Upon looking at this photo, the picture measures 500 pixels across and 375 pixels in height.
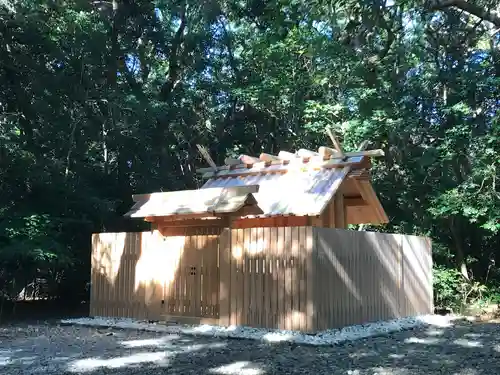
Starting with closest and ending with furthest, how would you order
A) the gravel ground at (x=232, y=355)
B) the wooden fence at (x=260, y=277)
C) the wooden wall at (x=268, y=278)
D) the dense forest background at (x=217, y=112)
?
the gravel ground at (x=232, y=355) < the wooden wall at (x=268, y=278) < the wooden fence at (x=260, y=277) < the dense forest background at (x=217, y=112)

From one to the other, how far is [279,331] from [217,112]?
489 inches

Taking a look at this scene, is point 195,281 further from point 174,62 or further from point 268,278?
point 174,62

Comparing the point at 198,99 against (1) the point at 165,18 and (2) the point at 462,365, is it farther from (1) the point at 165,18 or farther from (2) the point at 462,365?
(2) the point at 462,365

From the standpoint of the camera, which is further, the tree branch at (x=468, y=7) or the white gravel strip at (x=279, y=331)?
the white gravel strip at (x=279, y=331)

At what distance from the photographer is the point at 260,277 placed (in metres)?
9.57

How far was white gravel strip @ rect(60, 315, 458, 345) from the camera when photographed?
28.2ft

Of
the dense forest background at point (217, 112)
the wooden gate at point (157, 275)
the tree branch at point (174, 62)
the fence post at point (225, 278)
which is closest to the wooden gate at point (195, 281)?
the wooden gate at point (157, 275)

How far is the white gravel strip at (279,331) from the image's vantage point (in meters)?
8.60

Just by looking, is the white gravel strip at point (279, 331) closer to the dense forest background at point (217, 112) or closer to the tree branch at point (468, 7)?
the dense forest background at point (217, 112)

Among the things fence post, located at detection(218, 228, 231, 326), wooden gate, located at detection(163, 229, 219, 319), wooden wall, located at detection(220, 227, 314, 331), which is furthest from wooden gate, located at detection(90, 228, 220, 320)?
wooden wall, located at detection(220, 227, 314, 331)

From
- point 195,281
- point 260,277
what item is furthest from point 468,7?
point 195,281

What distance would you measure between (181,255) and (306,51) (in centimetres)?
839

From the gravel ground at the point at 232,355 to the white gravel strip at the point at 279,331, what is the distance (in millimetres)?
257

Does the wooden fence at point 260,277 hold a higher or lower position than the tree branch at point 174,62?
lower
